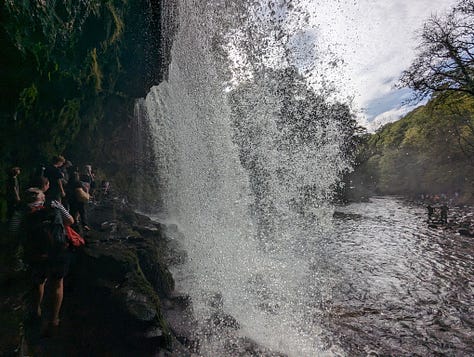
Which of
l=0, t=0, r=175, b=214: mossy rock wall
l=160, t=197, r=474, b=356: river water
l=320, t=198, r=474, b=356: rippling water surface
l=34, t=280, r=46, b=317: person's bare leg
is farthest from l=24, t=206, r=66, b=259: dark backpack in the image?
l=320, t=198, r=474, b=356: rippling water surface

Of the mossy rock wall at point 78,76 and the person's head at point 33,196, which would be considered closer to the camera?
the person's head at point 33,196

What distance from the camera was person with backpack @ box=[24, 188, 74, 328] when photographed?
344cm

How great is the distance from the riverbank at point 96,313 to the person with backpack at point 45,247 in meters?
0.26

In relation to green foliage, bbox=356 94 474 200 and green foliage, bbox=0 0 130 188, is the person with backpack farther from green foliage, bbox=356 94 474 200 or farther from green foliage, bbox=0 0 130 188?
green foliage, bbox=356 94 474 200

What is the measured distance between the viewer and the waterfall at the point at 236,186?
214 inches

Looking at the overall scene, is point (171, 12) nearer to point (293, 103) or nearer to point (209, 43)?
point (209, 43)

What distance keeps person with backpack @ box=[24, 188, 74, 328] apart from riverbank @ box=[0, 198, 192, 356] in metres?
0.26

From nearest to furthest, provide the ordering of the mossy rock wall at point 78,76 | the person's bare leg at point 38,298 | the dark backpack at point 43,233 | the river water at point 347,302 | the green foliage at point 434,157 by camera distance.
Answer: the dark backpack at point 43,233, the person's bare leg at point 38,298, the river water at point 347,302, the mossy rock wall at point 78,76, the green foliage at point 434,157

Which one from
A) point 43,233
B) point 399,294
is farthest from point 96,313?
point 399,294

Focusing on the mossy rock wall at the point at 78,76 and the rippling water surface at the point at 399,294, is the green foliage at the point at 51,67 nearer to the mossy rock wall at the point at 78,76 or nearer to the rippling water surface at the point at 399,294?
the mossy rock wall at the point at 78,76

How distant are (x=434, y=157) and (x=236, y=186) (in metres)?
35.4

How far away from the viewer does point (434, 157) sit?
3472cm

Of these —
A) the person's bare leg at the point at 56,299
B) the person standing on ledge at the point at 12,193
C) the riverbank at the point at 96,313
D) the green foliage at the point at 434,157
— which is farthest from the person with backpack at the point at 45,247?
the green foliage at the point at 434,157

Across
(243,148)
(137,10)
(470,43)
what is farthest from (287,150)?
(470,43)
